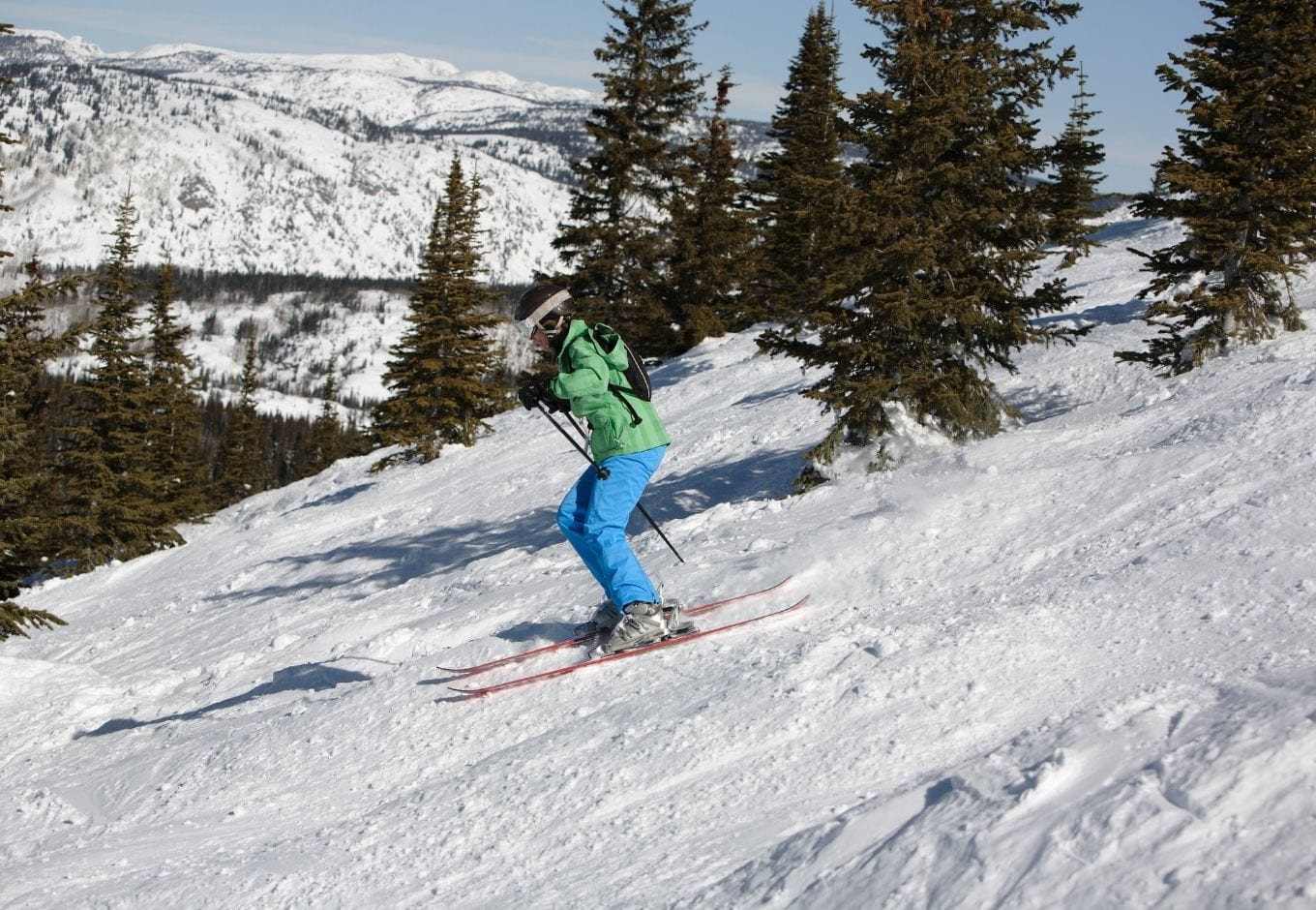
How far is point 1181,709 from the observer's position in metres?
3.95

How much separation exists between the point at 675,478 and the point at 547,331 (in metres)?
9.56

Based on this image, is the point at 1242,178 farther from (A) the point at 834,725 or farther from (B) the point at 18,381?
(B) the point at 18,381

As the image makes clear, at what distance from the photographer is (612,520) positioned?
6293mm

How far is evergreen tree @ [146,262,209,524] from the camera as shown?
33.4m

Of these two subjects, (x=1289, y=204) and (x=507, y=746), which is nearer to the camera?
(x=507, y=746)

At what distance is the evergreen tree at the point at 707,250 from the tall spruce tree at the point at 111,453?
1704 cm

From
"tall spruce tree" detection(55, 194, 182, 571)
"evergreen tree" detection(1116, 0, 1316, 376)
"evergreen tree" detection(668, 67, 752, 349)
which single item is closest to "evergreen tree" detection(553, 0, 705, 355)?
"evergreen tree" detection(668, 67, 752, 349)

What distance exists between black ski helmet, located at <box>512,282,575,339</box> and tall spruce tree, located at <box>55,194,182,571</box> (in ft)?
96.6

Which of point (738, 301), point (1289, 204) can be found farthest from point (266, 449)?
point (1289, 204)

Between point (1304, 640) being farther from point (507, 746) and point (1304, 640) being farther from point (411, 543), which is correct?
point (411, 543)

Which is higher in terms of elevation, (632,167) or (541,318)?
(632,167)

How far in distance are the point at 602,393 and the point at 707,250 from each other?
25.7 meters

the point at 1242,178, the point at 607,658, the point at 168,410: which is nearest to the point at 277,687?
the point at 607,658

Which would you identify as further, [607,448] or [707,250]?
[707,250]
